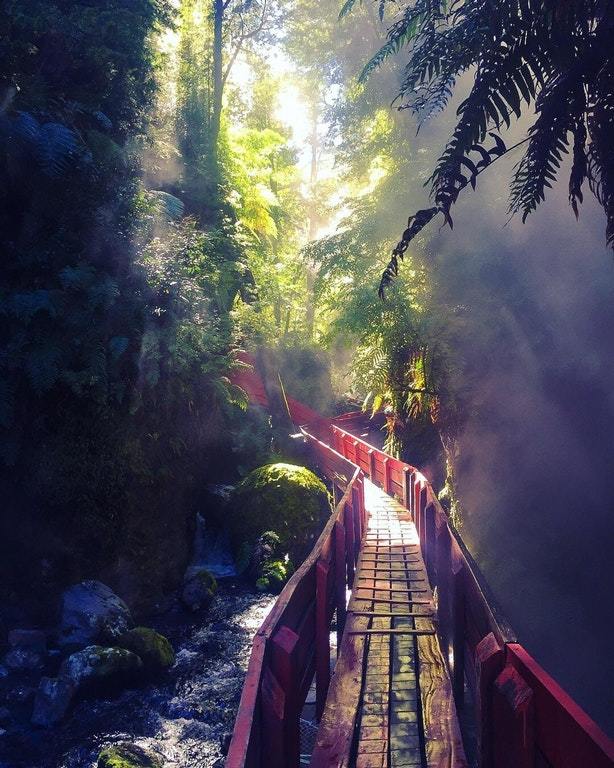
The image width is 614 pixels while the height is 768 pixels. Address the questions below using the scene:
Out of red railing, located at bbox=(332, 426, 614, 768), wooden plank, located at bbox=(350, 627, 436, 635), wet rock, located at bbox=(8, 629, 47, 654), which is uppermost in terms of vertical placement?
red railing, located at bbox=(332, 426, 614, 768)

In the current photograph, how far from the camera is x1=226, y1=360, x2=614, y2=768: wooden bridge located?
2.90 m

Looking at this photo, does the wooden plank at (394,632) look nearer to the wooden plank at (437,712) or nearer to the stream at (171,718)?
the wooden plank at (437,712)

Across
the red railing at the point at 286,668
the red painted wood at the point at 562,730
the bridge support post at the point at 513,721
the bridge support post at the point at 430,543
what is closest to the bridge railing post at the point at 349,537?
the red railing at the point at 286,668

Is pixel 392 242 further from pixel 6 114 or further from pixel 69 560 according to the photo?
pixel 69 560

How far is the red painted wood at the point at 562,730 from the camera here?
233cm

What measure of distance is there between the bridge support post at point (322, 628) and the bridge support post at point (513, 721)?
7.14ft

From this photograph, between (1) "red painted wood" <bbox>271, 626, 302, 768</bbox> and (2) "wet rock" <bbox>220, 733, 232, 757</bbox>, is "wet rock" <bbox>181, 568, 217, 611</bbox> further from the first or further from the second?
(1) "red painted wood" <bbox>271, 626, 302, 768</bbox>

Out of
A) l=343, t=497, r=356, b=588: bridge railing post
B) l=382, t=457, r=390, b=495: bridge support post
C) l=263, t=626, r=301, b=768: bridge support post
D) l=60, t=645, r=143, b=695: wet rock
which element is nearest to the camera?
l=263, t=626, r=301, b=768: bridge support post

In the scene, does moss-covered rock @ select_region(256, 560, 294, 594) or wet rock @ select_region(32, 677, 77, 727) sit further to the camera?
moss-covered rock @ select_region(256, 560, 294, 594)

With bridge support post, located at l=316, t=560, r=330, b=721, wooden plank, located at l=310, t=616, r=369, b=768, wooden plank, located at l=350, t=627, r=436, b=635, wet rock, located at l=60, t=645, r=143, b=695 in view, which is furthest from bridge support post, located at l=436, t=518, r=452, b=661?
wet rock, located at l=60, t=645, r=143, b=695

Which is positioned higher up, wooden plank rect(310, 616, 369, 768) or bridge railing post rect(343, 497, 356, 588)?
bridge railing post rect(343, 497, 356, 588)

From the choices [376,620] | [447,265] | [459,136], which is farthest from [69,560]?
[447,265]

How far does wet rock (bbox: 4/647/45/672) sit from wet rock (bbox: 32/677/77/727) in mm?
611

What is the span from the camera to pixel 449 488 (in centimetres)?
1612
